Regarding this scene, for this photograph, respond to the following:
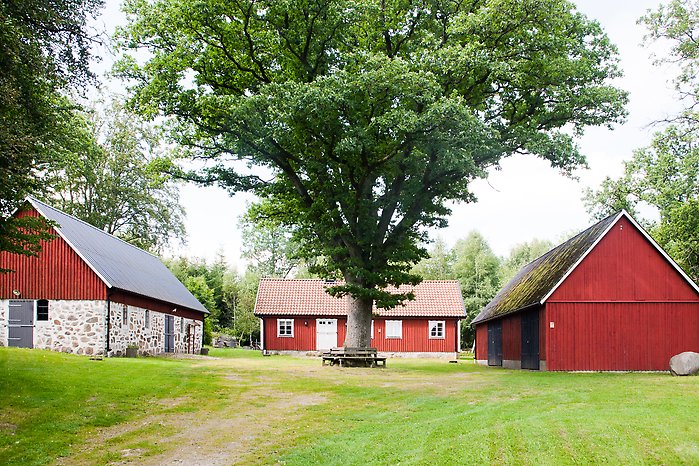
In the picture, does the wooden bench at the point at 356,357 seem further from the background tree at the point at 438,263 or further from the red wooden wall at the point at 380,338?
the background tree at the point at 438,263

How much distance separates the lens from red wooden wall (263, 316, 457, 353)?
1678 inches

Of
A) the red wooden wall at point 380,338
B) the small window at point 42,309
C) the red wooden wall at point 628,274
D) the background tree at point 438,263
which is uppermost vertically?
the background tree at point 438,263

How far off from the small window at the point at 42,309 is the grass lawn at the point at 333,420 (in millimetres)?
8302

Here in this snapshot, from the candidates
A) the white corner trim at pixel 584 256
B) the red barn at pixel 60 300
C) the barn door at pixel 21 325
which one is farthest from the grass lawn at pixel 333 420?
the barn door at pixel 21 325

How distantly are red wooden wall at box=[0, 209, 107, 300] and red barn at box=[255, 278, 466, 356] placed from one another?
17.5 meters

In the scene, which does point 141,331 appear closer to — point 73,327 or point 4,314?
point 73,327

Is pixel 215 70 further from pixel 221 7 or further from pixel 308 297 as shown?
pixel 308 297

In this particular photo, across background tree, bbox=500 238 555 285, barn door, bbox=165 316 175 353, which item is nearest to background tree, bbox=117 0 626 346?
barn door, bbox=165 316 175 353

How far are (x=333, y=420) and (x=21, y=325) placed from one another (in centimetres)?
1831

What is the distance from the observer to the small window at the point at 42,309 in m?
25.7

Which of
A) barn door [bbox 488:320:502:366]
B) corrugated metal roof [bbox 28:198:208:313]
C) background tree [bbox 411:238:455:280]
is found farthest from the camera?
background tree [bbox 411:238:455:280]

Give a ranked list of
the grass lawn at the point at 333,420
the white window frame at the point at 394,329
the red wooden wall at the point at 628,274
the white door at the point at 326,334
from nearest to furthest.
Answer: the grass lawn at the point at 333,420, the red wooden wall at the point at 628,274, the white door at the point at 326,334, the white window frame at the point at 394,329

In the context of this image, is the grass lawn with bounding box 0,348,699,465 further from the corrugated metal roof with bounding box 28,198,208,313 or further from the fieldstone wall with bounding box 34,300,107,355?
the corrugated metal roof with bounding box 28,198,208,313

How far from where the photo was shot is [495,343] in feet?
Result: 109
